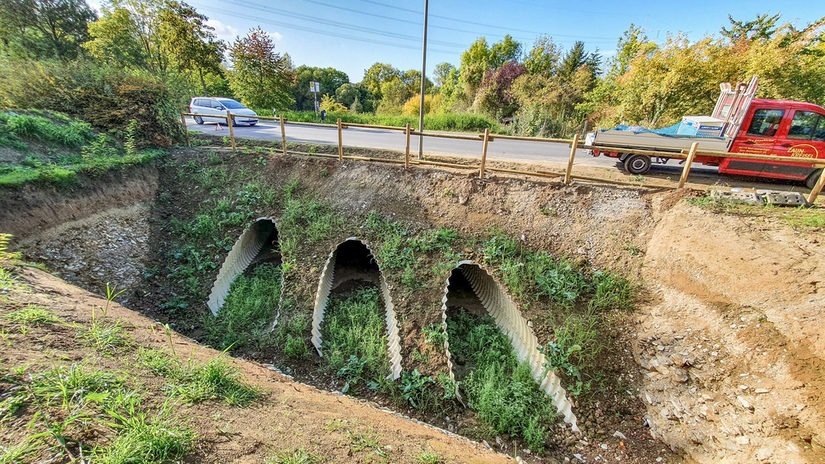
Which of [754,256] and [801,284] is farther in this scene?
[754,256]

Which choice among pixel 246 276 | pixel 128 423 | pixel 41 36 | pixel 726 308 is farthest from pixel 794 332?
pixel 41 36

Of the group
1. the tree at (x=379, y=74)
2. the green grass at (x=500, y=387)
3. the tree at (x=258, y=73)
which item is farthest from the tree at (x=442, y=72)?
the green grass at (x=500, y=387)

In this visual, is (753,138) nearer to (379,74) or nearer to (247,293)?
(247,293)

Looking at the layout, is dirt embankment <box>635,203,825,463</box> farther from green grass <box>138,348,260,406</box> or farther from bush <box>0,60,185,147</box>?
bush <box>0,60,185,147</box>

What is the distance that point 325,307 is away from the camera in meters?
6.00

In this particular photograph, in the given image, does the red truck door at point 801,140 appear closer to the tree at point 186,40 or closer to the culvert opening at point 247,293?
the culvert opening at point 247,293

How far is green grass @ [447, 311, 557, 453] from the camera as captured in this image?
3870mm

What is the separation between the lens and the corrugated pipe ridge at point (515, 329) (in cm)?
417

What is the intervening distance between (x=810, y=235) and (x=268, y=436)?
757 centimetres

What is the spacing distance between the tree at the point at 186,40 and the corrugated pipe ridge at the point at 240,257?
22191mm

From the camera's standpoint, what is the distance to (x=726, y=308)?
166 inches

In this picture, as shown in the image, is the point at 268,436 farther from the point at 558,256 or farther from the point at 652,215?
the point at 652,215

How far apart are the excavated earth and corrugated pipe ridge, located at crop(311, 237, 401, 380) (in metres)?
0.16

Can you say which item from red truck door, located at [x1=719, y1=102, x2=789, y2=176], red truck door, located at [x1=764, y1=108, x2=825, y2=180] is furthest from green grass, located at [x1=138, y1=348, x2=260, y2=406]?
red truck door, located at [x1=764, y1=108, x2=825, y2=180]
